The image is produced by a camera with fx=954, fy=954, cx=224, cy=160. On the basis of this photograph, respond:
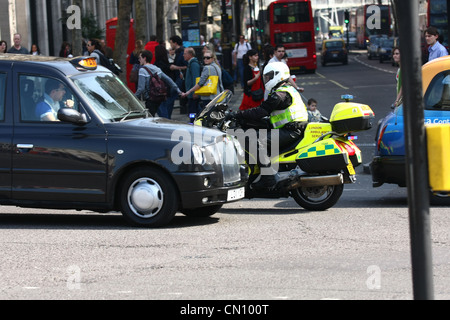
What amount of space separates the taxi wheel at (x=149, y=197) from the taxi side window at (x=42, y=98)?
1.01 m

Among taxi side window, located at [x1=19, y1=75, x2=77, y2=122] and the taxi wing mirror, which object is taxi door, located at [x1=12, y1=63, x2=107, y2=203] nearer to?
taxi side window, located at [x1=19, y1=75, x2=77, y2=122]

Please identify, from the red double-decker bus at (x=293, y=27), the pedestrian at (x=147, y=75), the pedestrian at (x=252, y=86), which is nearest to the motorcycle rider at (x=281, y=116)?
the pedestrian at (x=147, y=75)

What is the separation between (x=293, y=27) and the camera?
2023 inches

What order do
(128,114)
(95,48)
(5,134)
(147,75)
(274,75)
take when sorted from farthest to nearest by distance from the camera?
(95,48)
(147,75)
(274,75)
(128,114)
(5,134)

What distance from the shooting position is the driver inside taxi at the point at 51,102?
367 inches

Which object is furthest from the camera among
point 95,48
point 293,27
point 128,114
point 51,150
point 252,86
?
point 293,27

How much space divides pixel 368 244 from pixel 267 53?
9164 millimetres

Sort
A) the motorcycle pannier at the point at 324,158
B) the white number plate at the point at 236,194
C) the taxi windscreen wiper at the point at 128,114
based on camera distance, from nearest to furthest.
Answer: the white number plate at the point at 236,194
the taxi windscreen wiper at the point at 128,114
the motorcycle pannier at the point at 324,158

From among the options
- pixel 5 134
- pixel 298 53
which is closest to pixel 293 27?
pixel 298 53

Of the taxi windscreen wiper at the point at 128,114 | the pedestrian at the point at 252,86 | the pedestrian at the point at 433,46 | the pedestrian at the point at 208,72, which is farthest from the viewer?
the pedestrian at the point at 208,72

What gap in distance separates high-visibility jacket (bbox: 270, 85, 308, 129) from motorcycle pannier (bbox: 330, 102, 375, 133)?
0.39 metres

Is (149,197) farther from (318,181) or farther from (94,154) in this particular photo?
(318,181)

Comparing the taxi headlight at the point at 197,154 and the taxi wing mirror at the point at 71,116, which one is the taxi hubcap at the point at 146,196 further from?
the taxi wing mirror at the point at 71,116

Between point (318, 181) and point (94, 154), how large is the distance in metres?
2.35
